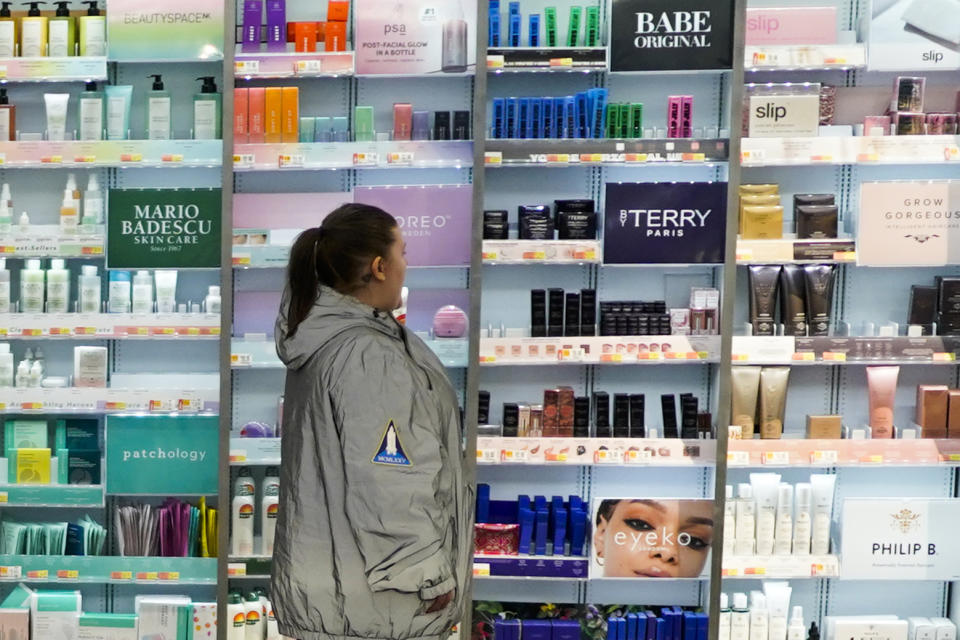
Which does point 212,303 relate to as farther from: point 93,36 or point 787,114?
point 787,114

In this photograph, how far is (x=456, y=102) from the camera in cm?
484

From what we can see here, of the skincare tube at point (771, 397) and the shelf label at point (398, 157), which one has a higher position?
the shelf label at point (398, 157)

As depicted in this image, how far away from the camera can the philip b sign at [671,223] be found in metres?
4.52

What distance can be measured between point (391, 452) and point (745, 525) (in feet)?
8.18

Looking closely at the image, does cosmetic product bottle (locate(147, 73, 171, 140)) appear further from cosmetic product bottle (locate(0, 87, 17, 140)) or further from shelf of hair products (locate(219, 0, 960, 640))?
cosmetic product bottle (locate(0, 87, 17, 140))

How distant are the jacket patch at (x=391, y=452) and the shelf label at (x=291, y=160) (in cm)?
221

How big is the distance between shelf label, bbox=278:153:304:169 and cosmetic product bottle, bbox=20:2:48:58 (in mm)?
1064

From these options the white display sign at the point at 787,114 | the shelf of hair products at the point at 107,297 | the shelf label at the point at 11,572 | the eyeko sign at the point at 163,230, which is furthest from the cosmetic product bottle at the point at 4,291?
the white display sign at the point at 787,114

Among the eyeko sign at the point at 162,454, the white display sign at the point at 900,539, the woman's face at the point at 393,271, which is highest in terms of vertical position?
the woman's face at the point at 393,271

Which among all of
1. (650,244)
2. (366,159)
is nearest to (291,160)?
(366,159)

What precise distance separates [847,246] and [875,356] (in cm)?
43

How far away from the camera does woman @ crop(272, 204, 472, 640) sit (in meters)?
2.48

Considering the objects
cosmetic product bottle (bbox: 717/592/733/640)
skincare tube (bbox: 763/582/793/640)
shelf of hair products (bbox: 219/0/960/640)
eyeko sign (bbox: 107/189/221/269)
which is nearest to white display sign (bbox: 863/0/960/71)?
shelf of hair products (bbox: 219/0/960/640)

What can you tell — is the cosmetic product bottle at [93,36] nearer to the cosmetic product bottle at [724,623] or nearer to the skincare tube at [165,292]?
the skincare tube at [165,292]
